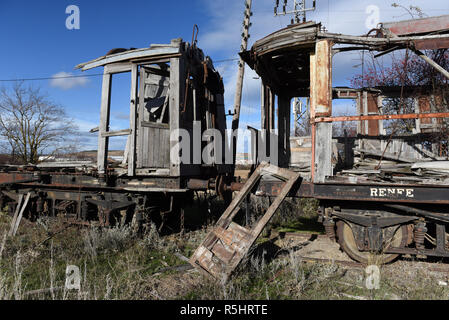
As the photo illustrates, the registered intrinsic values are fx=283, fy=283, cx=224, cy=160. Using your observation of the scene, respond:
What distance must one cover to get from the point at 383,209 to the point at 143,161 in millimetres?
4738

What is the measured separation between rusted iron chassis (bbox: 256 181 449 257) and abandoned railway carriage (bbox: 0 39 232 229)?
2.09m

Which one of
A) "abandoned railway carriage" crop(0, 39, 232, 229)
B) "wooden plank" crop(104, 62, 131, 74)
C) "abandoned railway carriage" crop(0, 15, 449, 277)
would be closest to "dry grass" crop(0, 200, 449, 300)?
"abandoned railway carriage" crop(0, 15, 449, 277)

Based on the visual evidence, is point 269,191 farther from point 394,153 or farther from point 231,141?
point 394,153

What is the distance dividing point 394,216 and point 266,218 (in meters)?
2.14

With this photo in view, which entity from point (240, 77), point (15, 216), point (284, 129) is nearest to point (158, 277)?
point (15, 216)

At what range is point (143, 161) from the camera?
6.19 meters

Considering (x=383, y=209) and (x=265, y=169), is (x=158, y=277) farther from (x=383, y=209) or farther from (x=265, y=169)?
(x=383, y=209)

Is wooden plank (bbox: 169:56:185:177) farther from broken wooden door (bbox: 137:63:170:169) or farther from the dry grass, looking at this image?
the dry grass

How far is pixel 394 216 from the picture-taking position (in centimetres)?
462

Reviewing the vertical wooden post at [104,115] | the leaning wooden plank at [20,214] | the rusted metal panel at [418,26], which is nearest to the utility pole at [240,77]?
the vertical wooden post at [104,115]

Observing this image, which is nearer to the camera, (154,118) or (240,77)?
(154,118)

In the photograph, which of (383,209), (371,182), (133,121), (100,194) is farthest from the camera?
(100,194)

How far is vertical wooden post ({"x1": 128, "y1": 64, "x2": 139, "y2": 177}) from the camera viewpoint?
6.06 metres
